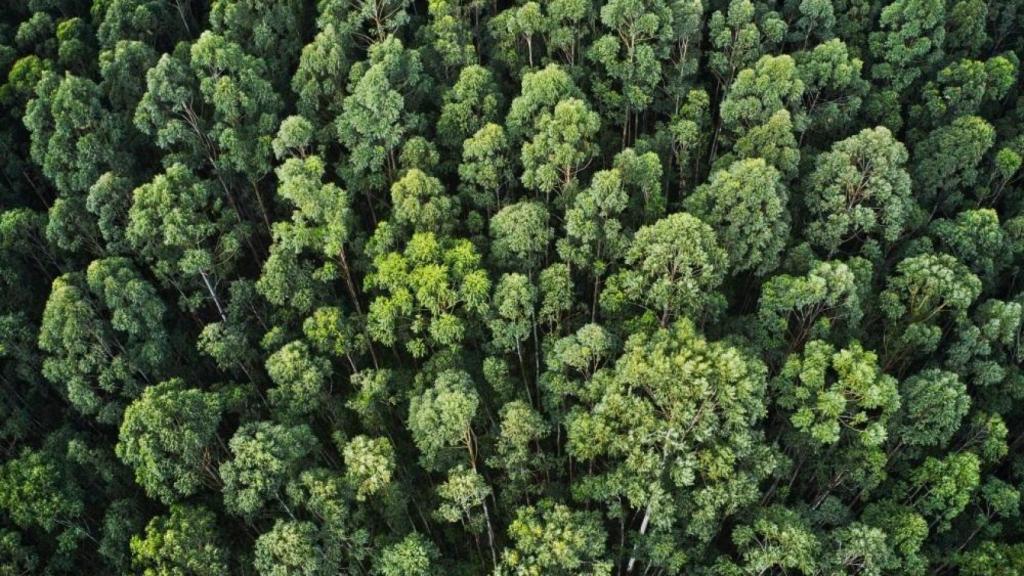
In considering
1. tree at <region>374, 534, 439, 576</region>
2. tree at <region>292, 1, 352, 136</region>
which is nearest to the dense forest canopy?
tree at <region>374, 534, 439, 576</region>

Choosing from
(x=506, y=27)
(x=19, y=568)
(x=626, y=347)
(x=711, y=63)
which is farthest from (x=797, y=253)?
(x=19, y=568)

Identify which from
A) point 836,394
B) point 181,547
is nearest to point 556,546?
point 836,394

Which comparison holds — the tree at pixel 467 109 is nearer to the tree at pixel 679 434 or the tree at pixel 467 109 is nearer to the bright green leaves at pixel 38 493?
the tree at pixel 679 434

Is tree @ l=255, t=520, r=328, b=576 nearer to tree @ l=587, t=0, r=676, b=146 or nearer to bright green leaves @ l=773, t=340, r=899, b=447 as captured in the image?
bright green leaves @ l=773, t=340, r=899, b=447

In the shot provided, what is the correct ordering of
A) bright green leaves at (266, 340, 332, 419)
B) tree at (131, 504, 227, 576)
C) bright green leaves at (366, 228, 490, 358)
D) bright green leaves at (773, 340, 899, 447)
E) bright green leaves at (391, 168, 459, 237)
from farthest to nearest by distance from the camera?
1. bright green leaves at (391, 168, 459, 237)
2. bright green leaves at (366, 228, 490, 358)
3. bright green leaves at (266, 340, 332, 419)
4. bright green leaves at (773, 340, 899, 447)
5. tree at (131, 504, 227, 576)

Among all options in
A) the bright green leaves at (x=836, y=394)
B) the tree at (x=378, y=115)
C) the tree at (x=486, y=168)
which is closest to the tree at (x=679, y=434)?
the bright green leaves at (x=836, y=394)

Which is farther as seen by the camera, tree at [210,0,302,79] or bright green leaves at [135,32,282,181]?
tree at [210,0,302,79]

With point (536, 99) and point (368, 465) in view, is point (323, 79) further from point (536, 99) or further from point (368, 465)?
point (368, 465)
